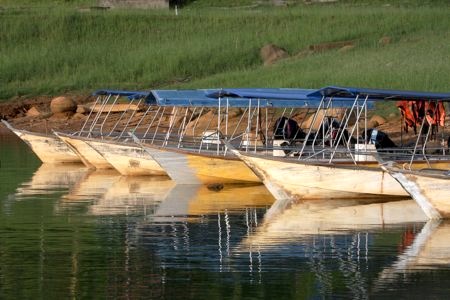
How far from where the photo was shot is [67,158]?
43.1 m

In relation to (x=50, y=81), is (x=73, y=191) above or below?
below

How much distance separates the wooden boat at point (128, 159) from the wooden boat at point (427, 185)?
12.3 metres

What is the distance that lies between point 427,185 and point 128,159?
546 inches

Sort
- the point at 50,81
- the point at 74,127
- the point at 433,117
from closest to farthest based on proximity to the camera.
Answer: the point at 433,117 → the point at 74,127 → the point at 50,81

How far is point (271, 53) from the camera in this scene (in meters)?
64.7

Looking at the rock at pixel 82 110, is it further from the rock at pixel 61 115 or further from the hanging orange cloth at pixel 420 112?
the hanging orange cloth at pixel 420 112

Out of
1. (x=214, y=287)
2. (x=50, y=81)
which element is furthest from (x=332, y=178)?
(x=50, y=81)

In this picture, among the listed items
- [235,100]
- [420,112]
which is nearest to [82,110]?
[235,100]

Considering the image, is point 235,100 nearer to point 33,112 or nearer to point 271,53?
point 33,112

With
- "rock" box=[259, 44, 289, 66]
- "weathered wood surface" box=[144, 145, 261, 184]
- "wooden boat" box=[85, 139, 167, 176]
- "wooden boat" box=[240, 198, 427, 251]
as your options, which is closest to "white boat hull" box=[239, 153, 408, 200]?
"wooden boat" box=[240, 198, 427, 251]

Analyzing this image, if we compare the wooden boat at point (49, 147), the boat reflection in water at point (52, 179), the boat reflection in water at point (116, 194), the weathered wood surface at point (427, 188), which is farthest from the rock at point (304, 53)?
the weathered wood surface at point (427, 188)

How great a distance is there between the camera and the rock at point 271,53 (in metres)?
64.0

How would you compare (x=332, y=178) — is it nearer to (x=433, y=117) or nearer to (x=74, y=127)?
(x=433, y=117)

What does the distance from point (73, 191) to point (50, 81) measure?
3050cm
